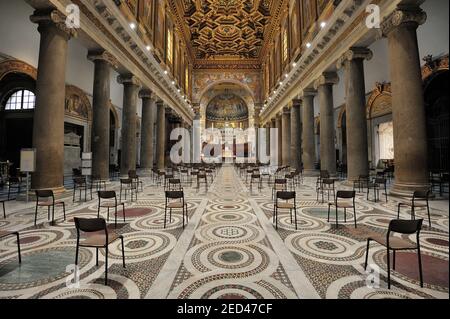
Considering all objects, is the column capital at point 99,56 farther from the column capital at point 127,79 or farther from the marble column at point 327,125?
the marble column at point 327,125

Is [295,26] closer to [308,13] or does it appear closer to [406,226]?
[308,13]

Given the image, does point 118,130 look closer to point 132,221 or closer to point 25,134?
point 25,134

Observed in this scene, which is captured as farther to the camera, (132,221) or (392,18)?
(392,18)

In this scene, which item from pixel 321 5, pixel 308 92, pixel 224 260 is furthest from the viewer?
pixel 308 92

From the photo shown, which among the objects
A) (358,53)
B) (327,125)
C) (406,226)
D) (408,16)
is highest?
(358,53)

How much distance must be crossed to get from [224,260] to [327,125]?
10.2 metres

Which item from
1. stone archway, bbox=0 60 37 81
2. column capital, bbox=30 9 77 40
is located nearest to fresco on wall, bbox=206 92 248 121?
stone archway, bbox=0 60 37 81

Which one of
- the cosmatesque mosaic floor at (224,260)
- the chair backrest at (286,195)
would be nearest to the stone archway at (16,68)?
the cosmatesque mosaic floor at (224,260)

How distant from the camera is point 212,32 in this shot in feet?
78.7

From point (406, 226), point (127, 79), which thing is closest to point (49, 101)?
point (127, 79)

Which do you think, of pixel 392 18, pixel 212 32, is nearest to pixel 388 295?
pixel 392 18

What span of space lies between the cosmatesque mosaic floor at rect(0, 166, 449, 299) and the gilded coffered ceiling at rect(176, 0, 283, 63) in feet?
66.6

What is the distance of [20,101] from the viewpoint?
1269cm
